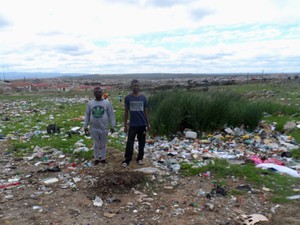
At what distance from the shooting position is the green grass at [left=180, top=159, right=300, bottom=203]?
4.40m

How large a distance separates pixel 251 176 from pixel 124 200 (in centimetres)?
218

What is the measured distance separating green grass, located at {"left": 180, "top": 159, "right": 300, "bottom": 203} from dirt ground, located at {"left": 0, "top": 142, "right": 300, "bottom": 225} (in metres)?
0.15

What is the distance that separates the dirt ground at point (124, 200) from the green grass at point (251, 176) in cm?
15

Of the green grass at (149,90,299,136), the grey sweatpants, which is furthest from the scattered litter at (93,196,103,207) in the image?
the green grass at (149,90,299,136)

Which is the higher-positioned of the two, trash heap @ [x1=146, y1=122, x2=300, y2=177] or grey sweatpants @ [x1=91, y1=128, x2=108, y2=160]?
grey sweatpants @ [x1=91, y1=128, x2=108, y2=160]

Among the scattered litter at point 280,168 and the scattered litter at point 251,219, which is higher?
the scattered litter at point 280,168

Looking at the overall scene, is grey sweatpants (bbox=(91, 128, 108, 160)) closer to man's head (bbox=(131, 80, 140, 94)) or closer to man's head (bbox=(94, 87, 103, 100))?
man's head (bbox=(94, 87, 103, 100))

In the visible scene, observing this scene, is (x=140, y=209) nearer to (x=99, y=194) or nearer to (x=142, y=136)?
(x=99, y=194)

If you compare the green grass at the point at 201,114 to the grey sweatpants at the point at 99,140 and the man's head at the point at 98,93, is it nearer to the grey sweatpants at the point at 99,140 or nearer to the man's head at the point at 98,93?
the grey sweatpants at the point at 99,140

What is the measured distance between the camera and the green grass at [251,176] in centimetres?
440

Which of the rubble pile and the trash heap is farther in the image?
the trash heap

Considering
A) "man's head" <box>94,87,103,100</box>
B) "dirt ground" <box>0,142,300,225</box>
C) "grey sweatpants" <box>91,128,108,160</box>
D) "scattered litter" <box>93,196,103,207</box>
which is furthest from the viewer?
"grey sweatpants" <box>91,128,108,160</box>

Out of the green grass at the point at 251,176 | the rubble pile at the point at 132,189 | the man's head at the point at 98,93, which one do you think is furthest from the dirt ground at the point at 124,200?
the man's head at the point at 98,93

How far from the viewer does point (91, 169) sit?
5328mm
